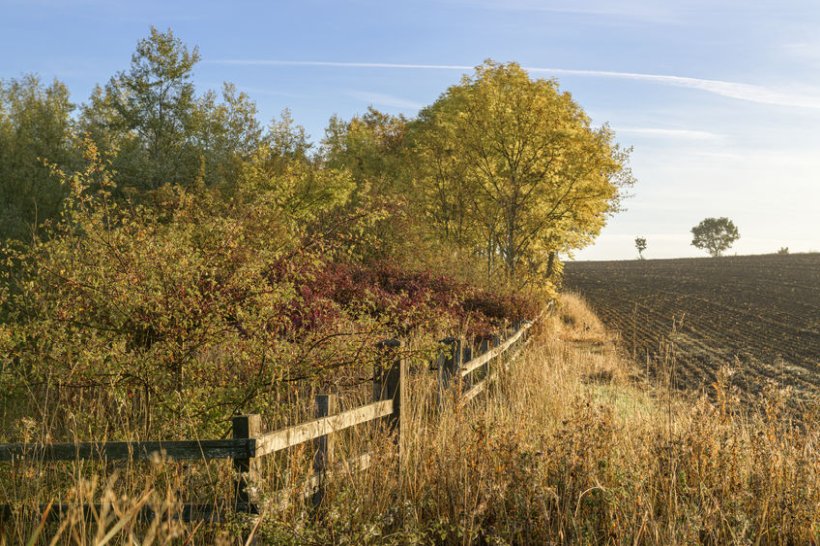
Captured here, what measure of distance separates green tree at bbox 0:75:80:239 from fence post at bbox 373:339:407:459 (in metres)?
34.0

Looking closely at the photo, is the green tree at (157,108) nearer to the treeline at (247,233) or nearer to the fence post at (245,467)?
the treeline at (247,233)

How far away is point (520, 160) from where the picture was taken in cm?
2711

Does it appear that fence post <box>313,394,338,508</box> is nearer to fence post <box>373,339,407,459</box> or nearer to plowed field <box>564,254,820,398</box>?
fence post <box>373,339,407,459</box>

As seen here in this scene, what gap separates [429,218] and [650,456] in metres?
26.4

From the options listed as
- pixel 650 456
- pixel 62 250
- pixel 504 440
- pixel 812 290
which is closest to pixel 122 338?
pixel 62 250

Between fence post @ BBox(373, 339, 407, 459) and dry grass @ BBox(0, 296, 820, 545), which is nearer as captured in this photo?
dry grass @ BBox(0, 296, 820, 545)

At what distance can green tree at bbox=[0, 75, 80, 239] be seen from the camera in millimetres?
39500

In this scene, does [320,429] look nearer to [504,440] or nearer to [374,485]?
[374,485]

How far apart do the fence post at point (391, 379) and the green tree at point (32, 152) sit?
34.0 m

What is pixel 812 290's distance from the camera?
46531 mm

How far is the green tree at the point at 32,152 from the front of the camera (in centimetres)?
3950

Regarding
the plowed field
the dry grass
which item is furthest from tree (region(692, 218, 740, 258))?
the dry grass

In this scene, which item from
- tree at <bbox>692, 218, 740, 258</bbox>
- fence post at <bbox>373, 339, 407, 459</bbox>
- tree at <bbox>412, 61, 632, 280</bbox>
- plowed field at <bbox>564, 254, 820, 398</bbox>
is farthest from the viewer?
tree at <bbox>692, 218, 740, 258</bbox>

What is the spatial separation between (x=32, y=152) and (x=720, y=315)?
38155mm
